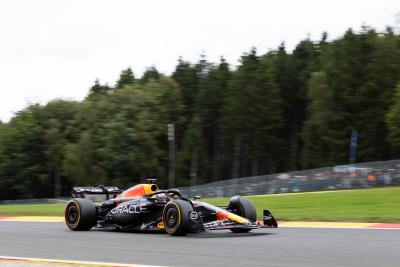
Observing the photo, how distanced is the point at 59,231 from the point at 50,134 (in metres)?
62.8

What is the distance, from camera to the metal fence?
101ft

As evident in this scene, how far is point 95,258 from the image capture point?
32.6ft

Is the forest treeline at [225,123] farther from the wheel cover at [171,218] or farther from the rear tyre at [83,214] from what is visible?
the wheel cover at [171,218]

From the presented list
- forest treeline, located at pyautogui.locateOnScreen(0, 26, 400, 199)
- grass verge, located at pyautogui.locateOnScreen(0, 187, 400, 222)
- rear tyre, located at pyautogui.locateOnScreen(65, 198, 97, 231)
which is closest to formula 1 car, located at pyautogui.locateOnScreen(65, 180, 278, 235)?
rear tyre, located at pyautogui.locateOnScreen(65, 198, 97, 231)

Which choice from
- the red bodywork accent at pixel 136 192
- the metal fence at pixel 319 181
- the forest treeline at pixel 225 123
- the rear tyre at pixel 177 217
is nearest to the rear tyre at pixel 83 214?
the red bodywork accent at pixel 136 192

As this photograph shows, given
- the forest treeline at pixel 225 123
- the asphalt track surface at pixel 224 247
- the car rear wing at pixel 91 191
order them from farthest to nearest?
1. the forest treeline at pixel 225 123
2. the car rear wing at pixel 91 191
3. the asphalt track surface at pixel 224 247

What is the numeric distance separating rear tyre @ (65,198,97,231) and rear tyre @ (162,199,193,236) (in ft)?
8.14

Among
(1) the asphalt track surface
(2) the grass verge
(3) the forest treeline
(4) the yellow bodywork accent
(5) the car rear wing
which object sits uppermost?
(3) the forest treeline

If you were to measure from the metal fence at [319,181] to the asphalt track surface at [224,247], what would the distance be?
1822 centimetres

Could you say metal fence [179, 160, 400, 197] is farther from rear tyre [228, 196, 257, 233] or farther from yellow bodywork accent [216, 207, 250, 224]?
yellow bodywork accent [216, 207, 250, 224]

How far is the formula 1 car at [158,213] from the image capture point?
12.2 m

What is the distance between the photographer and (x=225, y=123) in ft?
275

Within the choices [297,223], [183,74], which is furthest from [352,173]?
[183,74]

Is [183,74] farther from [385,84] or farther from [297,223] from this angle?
[297,223]
